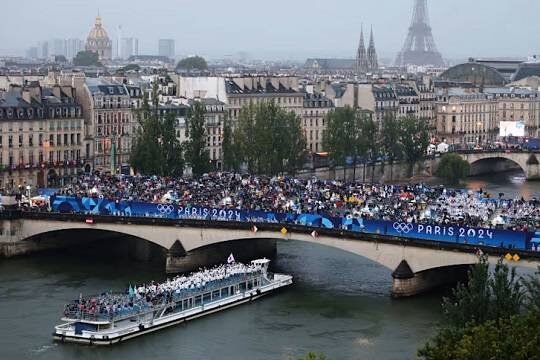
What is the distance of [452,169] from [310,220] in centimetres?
4893

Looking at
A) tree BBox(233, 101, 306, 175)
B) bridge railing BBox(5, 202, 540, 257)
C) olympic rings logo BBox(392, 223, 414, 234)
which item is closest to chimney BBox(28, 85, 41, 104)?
tree BBox(233, 101, 306, 175)

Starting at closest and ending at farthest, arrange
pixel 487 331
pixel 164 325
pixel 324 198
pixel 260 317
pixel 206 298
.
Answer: pixel 487 331 → pixel 164 325 → pixel 260 317 → pixel 206 298 → pixel 324 198

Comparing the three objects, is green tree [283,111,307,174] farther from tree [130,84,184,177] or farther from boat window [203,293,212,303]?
boat window [203,293,212,303]

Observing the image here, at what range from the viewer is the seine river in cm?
4847

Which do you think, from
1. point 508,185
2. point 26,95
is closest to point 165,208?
point 26,95

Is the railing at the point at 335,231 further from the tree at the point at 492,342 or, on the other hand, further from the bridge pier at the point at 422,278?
the tree at the point at 492,342

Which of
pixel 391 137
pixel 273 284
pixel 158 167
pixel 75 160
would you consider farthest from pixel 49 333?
pixel 391 137

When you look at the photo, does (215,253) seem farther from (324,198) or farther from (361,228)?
(361,228)

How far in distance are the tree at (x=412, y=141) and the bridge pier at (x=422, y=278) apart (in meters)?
48.9

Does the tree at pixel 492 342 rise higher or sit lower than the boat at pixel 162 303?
higher

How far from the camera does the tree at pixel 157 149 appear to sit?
3285 inches

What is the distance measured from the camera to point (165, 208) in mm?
63781

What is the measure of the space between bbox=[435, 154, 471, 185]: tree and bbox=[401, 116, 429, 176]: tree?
209cm

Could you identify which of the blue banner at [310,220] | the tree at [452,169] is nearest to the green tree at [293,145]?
the tree at [452,169]
